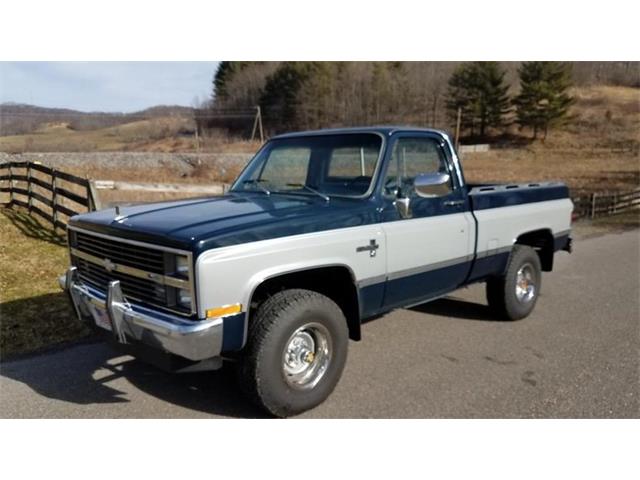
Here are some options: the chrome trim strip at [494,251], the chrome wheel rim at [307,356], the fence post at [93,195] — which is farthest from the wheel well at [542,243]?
the fence post at [93,195]

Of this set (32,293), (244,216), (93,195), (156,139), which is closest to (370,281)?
(244,216)

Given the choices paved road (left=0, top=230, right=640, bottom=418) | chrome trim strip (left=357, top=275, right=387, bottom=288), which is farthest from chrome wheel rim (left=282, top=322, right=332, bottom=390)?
chrome trim strip (left=357, top=275, right=387, bottom=288)

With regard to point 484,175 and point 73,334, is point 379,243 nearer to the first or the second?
point 73,334

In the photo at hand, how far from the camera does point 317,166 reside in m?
4.61

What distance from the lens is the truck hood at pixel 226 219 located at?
314cm

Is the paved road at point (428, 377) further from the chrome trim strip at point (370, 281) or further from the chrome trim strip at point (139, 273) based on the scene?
the chrome trim strip at point (139, 273)

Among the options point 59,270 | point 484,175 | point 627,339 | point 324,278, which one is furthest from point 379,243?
point 484,175

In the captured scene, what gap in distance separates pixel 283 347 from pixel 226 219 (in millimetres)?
956

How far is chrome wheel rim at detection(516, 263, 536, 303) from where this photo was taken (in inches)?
226

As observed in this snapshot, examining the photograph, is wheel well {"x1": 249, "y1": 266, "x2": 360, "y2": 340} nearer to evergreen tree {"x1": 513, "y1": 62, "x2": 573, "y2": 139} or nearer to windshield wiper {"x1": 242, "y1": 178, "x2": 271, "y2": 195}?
windshield wiper {"x1": 242, "y1": 178, "x2": 271, "y2": 195}

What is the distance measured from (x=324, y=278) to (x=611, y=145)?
52276mm

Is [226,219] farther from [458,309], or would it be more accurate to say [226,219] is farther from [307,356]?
[458,309]

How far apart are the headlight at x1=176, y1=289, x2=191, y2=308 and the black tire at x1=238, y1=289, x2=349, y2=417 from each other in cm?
47

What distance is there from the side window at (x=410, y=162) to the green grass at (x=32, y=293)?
11.1 feet
